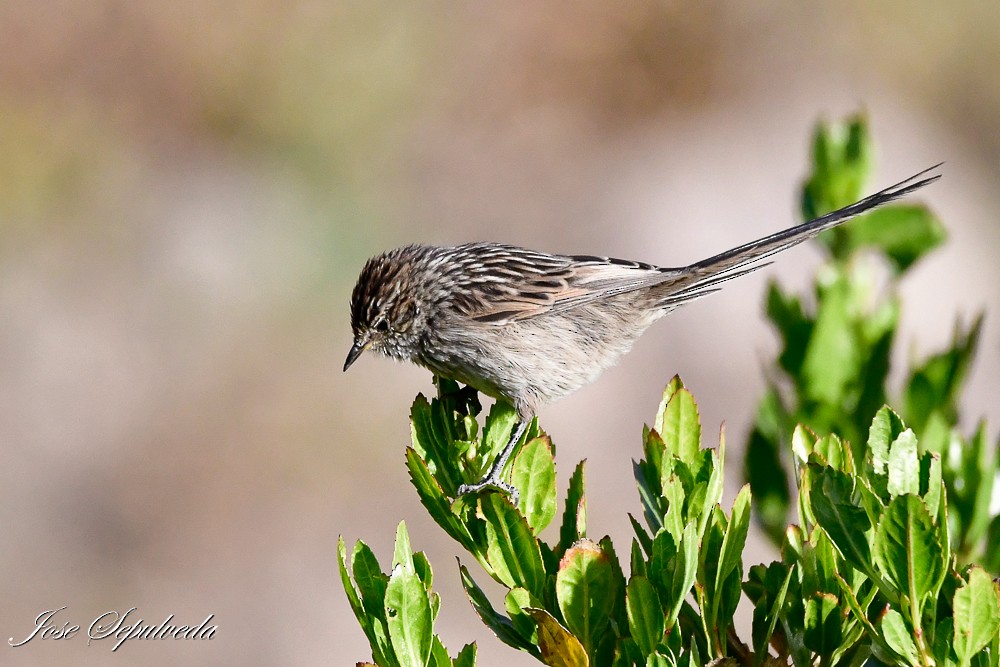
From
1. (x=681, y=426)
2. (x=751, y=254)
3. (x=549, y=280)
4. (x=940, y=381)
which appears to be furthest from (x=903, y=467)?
(x=549, y=280)

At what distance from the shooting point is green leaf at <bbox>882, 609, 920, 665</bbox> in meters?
2.42

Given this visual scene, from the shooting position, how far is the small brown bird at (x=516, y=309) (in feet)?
18.2

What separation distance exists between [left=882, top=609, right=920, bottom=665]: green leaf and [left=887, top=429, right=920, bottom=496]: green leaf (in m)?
0.31

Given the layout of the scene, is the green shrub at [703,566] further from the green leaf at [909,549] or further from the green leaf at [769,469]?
the green leaf at [769,469]

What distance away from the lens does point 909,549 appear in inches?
92.5

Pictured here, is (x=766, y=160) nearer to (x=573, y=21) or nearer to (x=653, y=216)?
(x=653, y=216)

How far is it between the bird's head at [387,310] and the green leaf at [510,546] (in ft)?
9.42

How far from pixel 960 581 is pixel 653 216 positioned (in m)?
9.55

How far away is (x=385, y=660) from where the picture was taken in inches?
104

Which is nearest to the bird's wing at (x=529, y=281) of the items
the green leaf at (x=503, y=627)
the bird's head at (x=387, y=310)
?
the bird's head at (x=387, y=310)

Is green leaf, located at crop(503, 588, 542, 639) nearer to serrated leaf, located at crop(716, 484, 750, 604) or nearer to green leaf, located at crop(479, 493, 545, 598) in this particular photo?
green leaf, located at crop(479, 493, 545, 598)

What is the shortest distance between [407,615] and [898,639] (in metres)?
1.16

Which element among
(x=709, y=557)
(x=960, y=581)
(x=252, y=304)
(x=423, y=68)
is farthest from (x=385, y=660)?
(x=423, y=68)

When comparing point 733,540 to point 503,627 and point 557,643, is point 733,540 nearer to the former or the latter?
point 557,643
